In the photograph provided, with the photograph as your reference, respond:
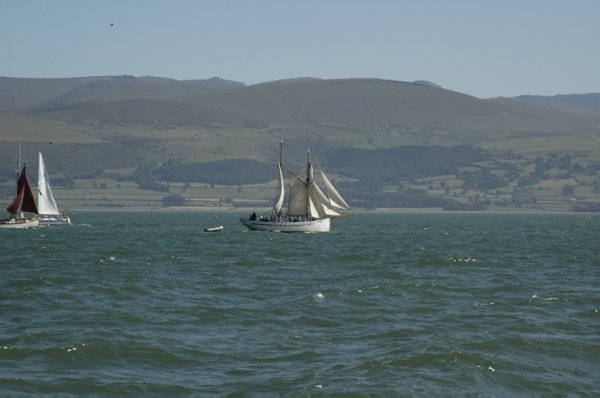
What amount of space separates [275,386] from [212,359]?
10.4 ft

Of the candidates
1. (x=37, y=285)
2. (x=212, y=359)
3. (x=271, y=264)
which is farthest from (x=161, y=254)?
(x=212, y=359)

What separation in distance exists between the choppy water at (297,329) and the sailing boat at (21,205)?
5080 cm

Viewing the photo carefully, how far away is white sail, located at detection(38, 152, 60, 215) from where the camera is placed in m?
102

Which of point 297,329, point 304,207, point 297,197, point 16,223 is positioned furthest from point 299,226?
point 297,329

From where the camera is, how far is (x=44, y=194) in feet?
339

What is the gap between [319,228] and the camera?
303 ft

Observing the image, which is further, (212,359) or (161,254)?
(161,254)

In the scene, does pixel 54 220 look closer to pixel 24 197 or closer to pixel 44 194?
pixel 44 194

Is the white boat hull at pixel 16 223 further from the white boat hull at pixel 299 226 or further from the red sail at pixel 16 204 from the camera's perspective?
the white boat hull at pixel 299 226

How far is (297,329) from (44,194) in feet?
289

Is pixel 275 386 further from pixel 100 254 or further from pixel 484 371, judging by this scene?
pixel 100 254

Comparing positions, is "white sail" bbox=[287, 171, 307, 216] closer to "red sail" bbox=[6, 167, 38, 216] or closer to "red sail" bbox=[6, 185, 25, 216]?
"red sail" bbox=[6, 167, 38, 216]

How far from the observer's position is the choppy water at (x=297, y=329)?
18750mm

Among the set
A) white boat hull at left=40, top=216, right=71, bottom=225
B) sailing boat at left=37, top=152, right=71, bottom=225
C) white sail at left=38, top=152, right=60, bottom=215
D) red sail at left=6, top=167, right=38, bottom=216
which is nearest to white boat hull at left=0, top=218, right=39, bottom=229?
red sail at left=6, top=167, right=38, bottom=216
